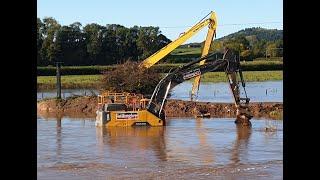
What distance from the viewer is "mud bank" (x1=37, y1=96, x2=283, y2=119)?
90.8ft

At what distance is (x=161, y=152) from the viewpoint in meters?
14.7

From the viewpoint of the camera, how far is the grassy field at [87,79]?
177 ft

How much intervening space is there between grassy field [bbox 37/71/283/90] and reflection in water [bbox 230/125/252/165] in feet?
86.5

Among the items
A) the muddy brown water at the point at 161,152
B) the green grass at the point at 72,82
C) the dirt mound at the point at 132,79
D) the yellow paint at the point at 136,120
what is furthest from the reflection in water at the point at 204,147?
the green grass at the point at 72,82

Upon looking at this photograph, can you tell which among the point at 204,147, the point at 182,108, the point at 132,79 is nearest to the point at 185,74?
the point at 204,147

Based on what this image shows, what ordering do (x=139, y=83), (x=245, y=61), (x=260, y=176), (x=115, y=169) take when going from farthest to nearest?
(x=245, y=61) < (x=139, y=83) < (x=115, y=169) < (x=260, y=176)

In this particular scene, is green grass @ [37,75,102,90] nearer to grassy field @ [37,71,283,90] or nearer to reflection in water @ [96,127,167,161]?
grassy field @ [37,71,283,90]

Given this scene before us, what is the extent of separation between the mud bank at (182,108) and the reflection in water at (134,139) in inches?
290

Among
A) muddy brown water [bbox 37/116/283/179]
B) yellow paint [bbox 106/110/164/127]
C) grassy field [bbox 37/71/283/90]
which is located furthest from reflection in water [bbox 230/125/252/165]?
grassy field [bbox 37/71/283/90]

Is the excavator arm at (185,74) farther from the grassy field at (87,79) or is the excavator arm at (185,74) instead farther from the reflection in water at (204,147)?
the grassy field at (87,79)
